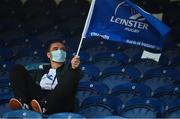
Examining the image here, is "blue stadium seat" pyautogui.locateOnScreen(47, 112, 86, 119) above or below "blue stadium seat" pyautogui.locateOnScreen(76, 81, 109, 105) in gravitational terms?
below

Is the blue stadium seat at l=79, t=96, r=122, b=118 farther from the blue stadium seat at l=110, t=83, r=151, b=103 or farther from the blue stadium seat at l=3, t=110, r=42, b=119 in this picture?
the blue stadium seat at l=3, t=110, r=42, b=119

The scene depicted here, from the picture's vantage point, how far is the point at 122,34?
507cm

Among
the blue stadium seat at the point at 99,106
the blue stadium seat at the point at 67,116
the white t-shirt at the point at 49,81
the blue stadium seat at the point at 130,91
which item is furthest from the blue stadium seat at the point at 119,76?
the blue stadium seat at the point at 67,116

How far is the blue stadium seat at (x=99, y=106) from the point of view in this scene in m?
5.51

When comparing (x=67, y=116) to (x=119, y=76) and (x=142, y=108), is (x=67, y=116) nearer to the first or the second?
(x=142, y=108)

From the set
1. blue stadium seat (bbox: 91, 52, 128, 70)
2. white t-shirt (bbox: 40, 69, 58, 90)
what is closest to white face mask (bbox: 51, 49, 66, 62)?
white t-shirt (bbox: 40, 69, 58, 90)

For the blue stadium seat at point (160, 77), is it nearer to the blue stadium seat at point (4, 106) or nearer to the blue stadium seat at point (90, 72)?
the blue stadium seat at point (90, 72)

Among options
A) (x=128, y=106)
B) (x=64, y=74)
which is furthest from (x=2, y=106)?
(x=128, y=106)

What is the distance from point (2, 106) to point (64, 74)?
3.03 feet

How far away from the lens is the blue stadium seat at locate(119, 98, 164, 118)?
17.6 ft

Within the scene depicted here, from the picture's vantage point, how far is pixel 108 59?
6922 millimetres

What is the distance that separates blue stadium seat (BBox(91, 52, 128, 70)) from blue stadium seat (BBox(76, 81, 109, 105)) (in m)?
0.81

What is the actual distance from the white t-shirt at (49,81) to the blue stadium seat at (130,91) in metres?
0.77

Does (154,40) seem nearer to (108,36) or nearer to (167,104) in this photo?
(108,36)
